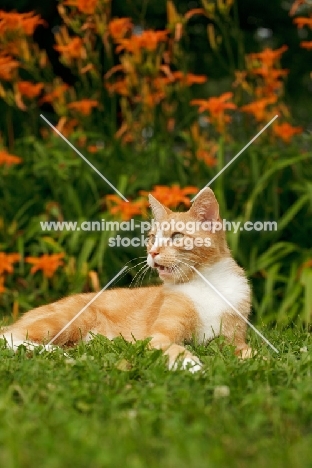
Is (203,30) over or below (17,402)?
over

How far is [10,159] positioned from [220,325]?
268 centimetres

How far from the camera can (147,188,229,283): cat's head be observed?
4.17 metres

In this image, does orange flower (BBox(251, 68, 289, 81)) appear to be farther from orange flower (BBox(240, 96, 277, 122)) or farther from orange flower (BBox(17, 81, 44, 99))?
orange flower (BBox(17, 81, 44, 99))

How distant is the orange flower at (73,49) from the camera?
19.7 feet

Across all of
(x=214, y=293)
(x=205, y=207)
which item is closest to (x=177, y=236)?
(x=205, y=207)

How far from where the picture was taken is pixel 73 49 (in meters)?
6.03

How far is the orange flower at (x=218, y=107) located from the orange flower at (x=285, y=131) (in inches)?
16.5

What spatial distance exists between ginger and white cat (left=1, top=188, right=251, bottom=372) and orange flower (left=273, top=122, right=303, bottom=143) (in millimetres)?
2025

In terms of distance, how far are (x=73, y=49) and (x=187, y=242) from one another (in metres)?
2.55

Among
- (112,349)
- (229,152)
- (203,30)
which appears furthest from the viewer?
(203,30)

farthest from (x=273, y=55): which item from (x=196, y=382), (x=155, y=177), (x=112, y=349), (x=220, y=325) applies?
(x=196, y=382)

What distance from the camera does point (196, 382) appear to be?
311 centimetres

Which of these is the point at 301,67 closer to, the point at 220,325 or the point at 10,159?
the point at 10,159

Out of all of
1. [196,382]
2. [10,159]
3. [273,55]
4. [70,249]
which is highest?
[273,55]
